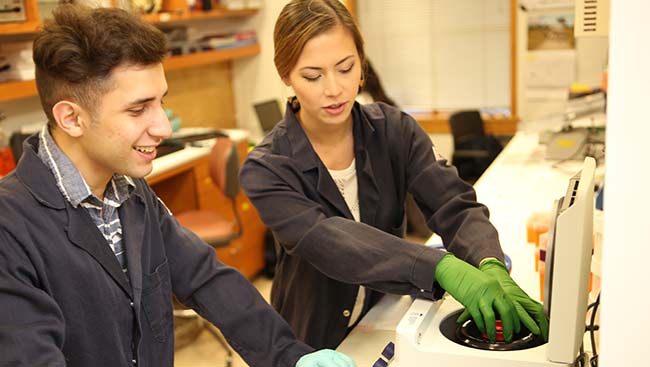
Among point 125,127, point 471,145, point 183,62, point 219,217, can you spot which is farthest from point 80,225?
point 471,145

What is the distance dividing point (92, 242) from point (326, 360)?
1.52 ft

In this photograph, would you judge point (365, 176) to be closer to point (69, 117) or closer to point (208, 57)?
point (69, 117)

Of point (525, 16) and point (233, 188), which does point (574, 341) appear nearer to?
point (233, 188)

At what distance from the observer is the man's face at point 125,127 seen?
3.96ft

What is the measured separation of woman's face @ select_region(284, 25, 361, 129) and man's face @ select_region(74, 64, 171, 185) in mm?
399

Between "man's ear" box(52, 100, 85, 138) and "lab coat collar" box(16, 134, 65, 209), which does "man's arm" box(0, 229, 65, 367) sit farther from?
"man's ear" box(52, 100, 85, 138)

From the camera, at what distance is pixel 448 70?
4.86 metres

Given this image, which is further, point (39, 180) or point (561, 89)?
point (561, 89)

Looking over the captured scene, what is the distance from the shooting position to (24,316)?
103 centimetres

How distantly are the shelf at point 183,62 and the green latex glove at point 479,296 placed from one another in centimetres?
136

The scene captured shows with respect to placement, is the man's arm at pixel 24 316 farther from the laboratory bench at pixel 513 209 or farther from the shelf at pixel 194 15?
the shelf at pixel 194 15

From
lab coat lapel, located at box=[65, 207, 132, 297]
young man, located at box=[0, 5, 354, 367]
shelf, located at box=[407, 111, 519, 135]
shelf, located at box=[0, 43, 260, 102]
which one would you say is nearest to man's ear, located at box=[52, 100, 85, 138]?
young man, located at box=[0, 5, 354, 367]

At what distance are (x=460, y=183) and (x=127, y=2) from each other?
87 centimetres

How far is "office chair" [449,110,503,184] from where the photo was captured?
4.29 meters
